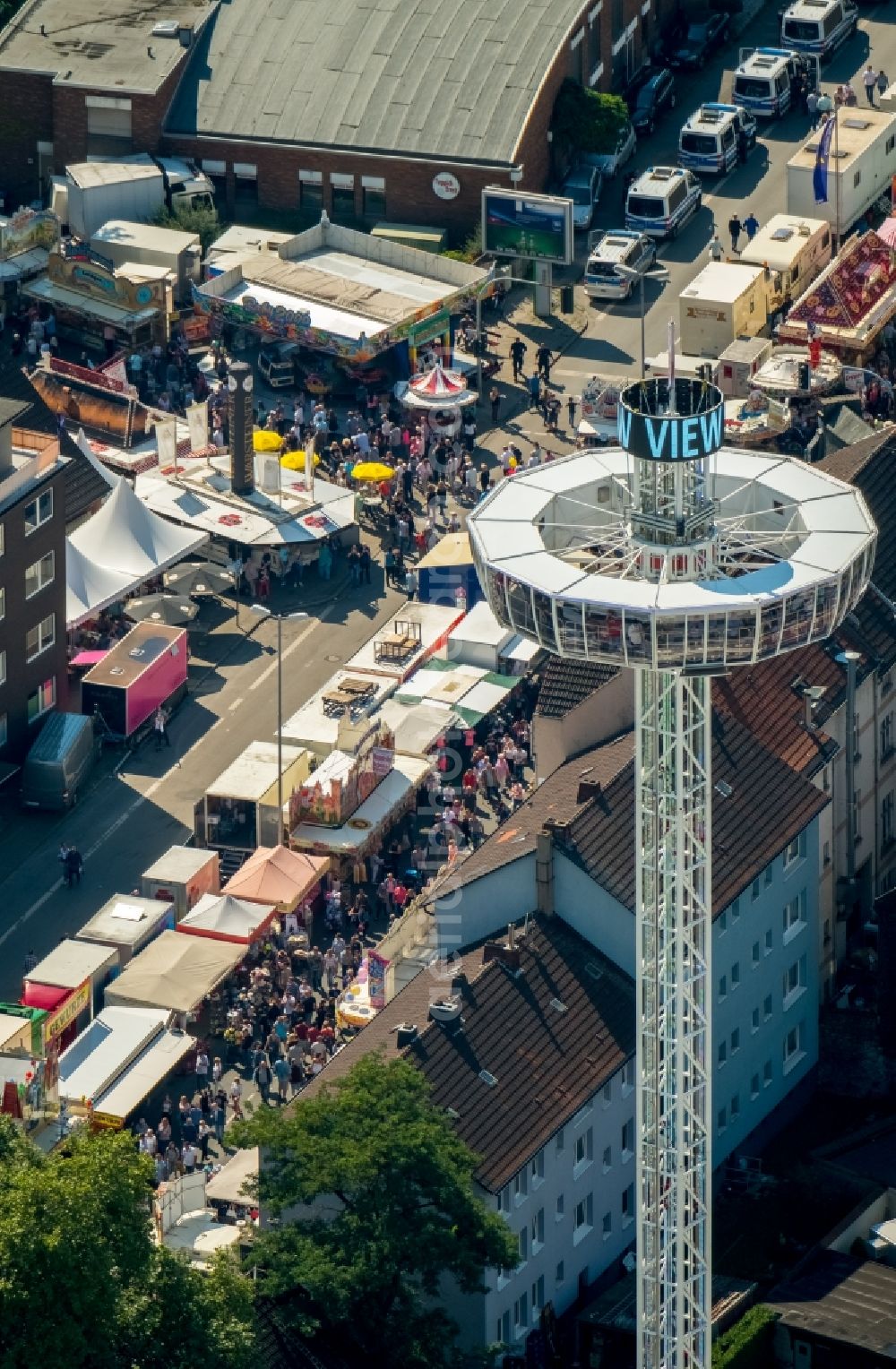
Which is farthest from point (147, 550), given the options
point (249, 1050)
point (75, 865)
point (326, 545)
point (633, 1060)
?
point (633, 1060)

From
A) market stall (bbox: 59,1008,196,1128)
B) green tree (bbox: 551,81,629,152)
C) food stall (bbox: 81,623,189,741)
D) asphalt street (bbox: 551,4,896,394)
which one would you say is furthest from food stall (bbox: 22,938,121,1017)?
green tree (bbox: 551,81,629,152)

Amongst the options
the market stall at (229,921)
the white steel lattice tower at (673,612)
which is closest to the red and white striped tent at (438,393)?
the market stall at (229,921)

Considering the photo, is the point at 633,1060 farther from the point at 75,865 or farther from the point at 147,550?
the point at 147,550

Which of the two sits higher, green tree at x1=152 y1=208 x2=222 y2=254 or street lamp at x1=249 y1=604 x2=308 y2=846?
green tree at x1=152 y1=208 x2=222 y2=254

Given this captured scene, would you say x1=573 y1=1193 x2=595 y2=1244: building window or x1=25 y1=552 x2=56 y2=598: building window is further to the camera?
x1=25 y1=552 x2=56 y2=598: building window

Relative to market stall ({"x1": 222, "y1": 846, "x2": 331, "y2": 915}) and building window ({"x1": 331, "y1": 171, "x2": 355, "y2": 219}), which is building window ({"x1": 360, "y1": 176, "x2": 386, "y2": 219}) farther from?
market stall ({"x1": 222, "y1": 846, "x2": 331, "y2": 915})

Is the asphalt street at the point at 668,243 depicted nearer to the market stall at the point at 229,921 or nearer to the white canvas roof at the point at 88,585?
the white canvas roof at the point at 88,585
